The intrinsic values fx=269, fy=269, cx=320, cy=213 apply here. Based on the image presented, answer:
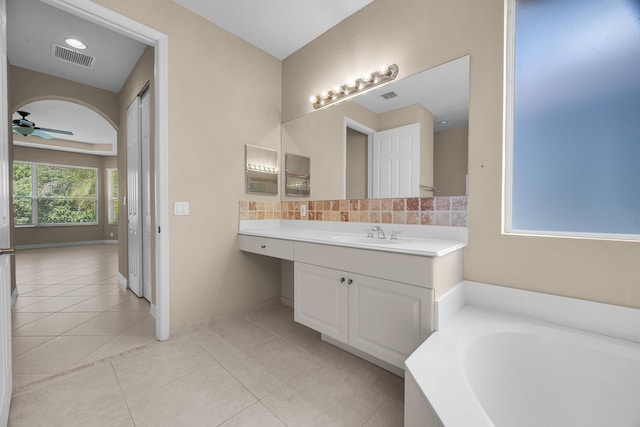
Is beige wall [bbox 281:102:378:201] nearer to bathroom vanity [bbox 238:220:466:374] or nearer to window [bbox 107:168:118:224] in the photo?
bathroom vanity [bbox 238:220:466:374]

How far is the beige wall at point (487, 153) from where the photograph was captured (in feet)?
4.23

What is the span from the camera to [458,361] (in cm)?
108

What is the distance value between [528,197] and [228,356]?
2150mm

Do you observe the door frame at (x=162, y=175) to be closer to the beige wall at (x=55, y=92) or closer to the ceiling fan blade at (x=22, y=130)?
the beige wall at (x=55, y=92)

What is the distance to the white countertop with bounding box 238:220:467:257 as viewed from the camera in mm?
1465

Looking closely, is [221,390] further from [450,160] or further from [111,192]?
[111,192]

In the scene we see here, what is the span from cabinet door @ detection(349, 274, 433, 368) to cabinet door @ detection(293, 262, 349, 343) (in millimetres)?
63

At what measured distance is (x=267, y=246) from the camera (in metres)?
2.22

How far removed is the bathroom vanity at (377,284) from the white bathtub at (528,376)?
22 centimetres

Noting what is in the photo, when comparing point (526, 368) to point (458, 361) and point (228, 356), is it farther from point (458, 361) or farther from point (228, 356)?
point (228, 356)

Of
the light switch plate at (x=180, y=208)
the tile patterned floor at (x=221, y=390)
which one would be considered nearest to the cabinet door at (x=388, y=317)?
the tile patterned floor at (x=221, y=390)

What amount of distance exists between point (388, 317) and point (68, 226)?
8.48 meters

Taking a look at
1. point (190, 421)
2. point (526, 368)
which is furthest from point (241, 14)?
point (526, 368)

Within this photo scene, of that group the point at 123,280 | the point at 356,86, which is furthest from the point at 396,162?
the point at 123,280
